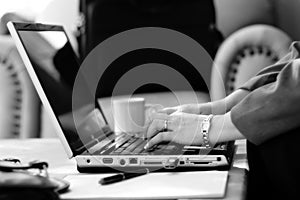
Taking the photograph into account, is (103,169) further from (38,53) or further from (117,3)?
(117,3)

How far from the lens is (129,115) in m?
1.45

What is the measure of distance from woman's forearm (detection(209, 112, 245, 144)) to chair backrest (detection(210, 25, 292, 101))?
3.63ft

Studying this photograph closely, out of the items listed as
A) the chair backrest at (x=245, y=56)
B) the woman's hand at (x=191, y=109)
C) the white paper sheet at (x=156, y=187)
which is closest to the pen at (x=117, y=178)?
the white paper sheet at (x=156, y=187)

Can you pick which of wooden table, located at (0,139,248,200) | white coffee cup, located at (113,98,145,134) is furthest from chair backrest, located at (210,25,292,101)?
wooden table, located at (0,139,248,200)

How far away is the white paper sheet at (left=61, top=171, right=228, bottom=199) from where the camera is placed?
794mm

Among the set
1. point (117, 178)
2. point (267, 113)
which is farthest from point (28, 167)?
point (267, 113)

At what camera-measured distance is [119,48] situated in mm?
2564

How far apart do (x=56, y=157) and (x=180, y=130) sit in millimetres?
300

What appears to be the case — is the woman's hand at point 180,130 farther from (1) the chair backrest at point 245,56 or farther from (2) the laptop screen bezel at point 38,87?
(1) the chair backrest at point 245,56

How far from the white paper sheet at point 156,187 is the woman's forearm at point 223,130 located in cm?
13

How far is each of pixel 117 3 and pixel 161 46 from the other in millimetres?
327

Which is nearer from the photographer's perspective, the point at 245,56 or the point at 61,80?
the point at 61,80

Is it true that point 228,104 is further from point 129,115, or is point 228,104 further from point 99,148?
point 99,148

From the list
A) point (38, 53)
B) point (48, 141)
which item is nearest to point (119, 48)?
point (48, 141)
